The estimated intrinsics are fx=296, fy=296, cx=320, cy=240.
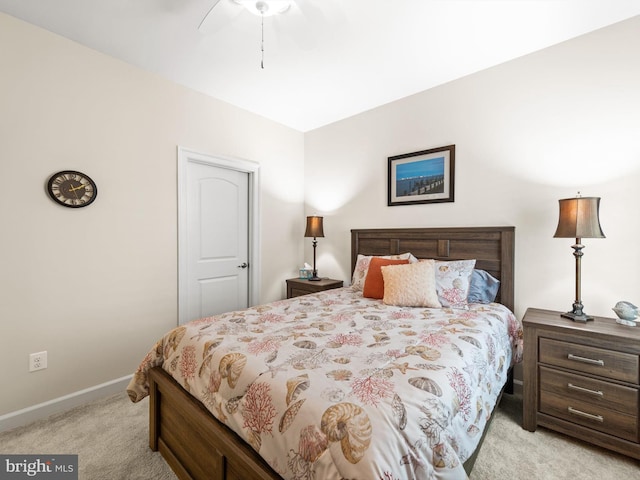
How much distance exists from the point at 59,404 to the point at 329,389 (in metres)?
2.32

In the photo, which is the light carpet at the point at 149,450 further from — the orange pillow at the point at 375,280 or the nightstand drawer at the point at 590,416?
the orange pillow at the point at 375,280

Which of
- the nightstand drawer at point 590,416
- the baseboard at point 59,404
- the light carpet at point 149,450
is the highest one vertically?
the nightstand drawer at point 590,416

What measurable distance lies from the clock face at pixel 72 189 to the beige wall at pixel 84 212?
0.05m

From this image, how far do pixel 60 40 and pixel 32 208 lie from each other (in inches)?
49.2

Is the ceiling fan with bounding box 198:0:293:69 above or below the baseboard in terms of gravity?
above

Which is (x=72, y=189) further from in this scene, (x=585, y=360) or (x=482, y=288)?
(x=585, y=360)

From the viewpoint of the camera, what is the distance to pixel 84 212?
227 cm

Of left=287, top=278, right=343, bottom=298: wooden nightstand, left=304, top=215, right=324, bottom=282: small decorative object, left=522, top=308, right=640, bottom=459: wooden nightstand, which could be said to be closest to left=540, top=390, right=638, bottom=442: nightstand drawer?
left=522, top=308, right=640, bottom=459: wooden nightstand

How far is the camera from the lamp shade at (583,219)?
1.86 metres

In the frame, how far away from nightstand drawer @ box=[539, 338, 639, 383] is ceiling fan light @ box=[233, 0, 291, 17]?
266 cm

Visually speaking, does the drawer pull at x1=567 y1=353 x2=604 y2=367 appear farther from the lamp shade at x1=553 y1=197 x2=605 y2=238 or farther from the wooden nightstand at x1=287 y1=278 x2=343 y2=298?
the wooden nightstand at x1=287 y1=278 x2=343 y2=298

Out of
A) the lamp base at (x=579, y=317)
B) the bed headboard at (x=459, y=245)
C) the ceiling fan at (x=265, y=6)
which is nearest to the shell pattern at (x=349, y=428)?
the lamp base at (x=579, y=317)

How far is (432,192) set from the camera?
2.90m

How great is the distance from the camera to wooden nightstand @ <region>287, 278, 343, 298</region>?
10.7ft
